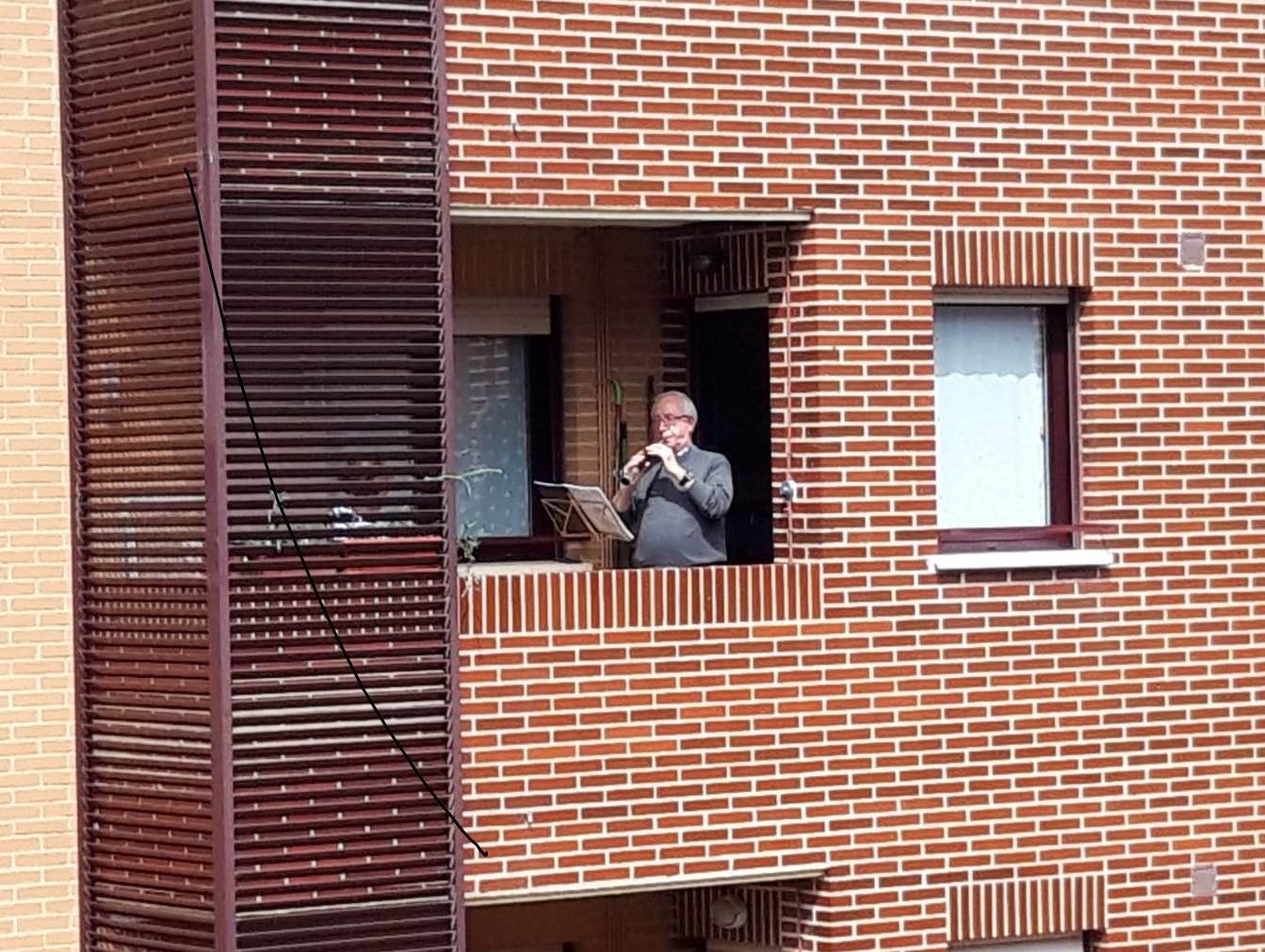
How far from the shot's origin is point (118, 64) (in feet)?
52.1

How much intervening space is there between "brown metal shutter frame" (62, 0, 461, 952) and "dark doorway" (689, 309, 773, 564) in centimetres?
248

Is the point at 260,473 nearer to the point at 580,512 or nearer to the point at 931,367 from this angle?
the point at 580,512

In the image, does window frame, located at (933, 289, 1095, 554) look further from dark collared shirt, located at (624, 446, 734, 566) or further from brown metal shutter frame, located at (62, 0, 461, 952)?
brown metal shutter frame, located at (62, 0, 461, 952)

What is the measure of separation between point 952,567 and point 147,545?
4.01 m

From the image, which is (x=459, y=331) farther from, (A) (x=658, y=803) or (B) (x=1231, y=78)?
(B) (x=1231, y=78)

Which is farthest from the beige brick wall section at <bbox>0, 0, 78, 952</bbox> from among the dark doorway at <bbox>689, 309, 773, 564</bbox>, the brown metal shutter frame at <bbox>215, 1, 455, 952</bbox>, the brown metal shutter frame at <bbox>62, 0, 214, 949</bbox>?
the dark doorway at <bbox>689, 309, 773, 564</bbox>

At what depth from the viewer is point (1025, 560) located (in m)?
17.6

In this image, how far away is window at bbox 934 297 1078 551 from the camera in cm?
1788

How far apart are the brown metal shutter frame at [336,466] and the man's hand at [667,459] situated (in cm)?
123

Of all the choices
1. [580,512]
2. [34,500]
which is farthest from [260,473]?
[580,512]

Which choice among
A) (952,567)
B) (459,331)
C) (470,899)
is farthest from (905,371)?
(470,899)

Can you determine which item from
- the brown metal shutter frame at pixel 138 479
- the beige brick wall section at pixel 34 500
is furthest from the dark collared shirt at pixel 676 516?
the beige brick wall section at pixel 34 500

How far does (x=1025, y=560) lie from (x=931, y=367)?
1.07 metres

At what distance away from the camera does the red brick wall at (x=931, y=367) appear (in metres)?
16.8
